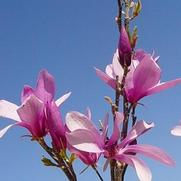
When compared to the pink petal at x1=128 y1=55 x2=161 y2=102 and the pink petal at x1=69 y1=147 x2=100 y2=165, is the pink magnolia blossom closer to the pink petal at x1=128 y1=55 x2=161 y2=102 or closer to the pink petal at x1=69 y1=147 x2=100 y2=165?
the pink petal at x1=69 y1=147 x2=100 y2=165

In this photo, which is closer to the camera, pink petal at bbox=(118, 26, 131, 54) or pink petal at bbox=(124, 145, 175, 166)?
pink petal at bbox=(124, 145, 175, 166)

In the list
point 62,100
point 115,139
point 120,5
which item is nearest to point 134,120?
point 115,139

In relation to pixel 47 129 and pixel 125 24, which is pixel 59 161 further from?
pixel 125 24

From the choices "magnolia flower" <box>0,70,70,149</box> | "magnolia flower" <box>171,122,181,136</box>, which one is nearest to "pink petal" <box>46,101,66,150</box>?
"magnolia flower" <box>0,70,70,149</box>

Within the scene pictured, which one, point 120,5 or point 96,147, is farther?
point 120,5

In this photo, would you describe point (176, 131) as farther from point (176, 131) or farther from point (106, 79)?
point (106, 79)

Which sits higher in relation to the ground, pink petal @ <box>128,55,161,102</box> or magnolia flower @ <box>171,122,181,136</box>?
pink petal @ <box>128,55,161,102</box>

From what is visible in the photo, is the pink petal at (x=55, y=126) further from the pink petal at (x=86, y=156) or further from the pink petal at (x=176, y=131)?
the pink petal at (x=176, y=131)
